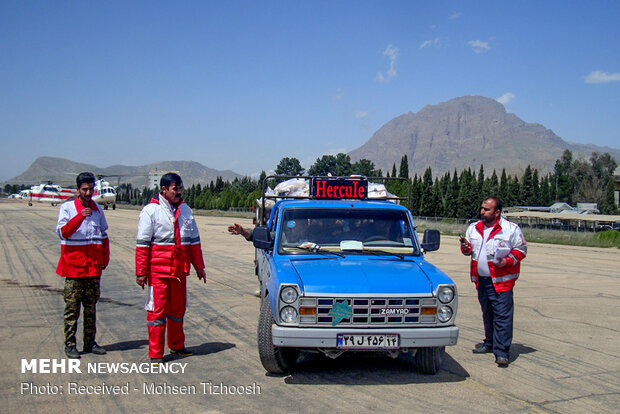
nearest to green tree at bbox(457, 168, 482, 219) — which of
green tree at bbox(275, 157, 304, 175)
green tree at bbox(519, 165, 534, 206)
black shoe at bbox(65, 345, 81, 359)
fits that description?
green tree at bbox(519, 165, 534, 206)

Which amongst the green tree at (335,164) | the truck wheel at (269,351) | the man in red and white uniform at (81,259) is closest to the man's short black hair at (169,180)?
the man in red and white uniform at (81,259)

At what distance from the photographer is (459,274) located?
15.5m

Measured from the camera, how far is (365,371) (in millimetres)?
6285

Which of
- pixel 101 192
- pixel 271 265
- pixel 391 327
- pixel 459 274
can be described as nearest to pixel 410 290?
pixel 391 327

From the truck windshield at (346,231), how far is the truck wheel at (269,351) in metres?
1.14

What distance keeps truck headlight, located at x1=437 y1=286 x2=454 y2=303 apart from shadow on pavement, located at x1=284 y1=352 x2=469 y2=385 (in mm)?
913

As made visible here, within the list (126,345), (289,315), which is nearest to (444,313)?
(289,315)

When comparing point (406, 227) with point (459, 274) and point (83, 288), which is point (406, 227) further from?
point (459, 274)

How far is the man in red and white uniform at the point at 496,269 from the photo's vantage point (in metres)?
6.71

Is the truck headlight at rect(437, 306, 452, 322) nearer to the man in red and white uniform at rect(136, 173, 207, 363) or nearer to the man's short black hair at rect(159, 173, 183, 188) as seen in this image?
the man in red and white uniform at rect(136, 173, 207, 363)

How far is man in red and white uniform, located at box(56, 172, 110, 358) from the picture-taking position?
6613mm

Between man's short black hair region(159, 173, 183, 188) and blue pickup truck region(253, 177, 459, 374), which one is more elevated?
man's short black hair region(159, 173, 183, 188)

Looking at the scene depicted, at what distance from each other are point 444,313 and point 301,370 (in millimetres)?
1764

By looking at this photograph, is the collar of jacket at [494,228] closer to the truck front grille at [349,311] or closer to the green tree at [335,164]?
the truck front grille at [349,311]
